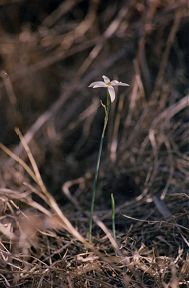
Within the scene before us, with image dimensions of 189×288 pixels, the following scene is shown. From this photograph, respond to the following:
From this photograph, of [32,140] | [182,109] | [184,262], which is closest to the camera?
[184,262]

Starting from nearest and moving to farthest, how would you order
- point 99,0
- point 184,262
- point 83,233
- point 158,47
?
point 184,262 → point 83,233 → point 158,47 → point 99,0

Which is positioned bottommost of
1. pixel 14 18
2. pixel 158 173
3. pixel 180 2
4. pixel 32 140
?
pixel 158 173

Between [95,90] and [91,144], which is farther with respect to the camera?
[95,90]

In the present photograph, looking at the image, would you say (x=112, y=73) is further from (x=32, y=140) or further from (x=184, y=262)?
(x=184, y=262)

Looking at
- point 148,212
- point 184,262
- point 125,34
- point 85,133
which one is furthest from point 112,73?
point 184,262

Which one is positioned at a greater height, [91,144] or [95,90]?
[95,90]

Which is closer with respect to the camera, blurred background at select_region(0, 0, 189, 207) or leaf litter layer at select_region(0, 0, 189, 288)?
leaf litter layer at select_region(0, 0, 189, 288)

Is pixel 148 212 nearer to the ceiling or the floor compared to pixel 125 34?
nearer to the floor

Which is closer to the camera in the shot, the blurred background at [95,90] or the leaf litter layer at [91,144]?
the leaf litter layer at [91,144]
